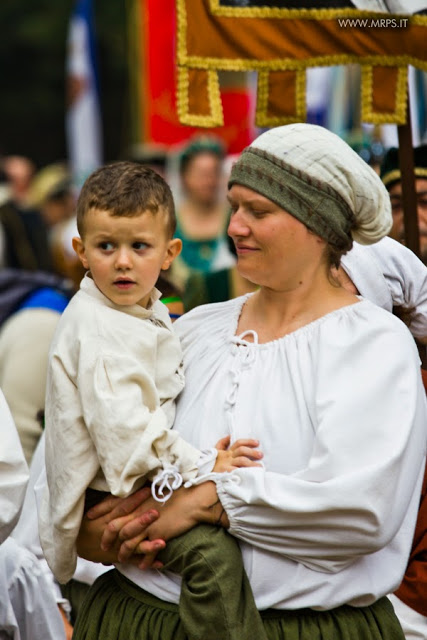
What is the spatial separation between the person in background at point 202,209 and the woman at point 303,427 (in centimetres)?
535

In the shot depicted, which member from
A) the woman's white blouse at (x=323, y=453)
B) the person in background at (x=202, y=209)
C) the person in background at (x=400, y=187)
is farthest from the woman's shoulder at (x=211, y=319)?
the person in background at (x=202, y=209)

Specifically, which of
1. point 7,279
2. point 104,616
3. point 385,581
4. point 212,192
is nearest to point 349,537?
point 385,581

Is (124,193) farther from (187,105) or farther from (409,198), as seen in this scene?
(409,198)

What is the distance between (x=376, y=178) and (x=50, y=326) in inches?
93.0

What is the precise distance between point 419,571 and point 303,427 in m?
0.93

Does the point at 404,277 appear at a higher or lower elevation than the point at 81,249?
lower

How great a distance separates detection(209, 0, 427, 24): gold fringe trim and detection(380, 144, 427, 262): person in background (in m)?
0.67

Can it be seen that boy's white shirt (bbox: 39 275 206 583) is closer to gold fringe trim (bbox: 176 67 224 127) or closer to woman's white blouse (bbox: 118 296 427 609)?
woman's white blouse (bbox: 118 296 427 609)

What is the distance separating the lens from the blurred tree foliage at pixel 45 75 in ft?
88.8

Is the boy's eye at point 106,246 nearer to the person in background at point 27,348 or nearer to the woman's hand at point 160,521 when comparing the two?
the woman's hand at point 160,521

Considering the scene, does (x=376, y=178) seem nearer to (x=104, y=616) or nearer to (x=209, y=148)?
(x=104, y=616)

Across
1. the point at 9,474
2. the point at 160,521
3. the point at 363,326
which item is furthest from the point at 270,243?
the point at 9,474

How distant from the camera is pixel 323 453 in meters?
2.95

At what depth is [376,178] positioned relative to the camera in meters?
3.19
